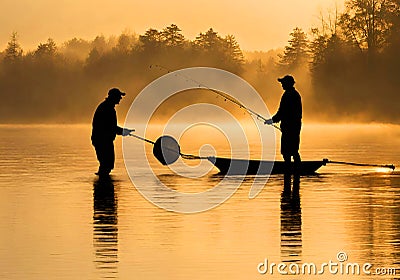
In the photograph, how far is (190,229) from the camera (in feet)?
56.7

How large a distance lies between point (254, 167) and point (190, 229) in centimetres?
1119

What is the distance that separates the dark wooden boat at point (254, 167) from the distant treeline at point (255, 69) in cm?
6307

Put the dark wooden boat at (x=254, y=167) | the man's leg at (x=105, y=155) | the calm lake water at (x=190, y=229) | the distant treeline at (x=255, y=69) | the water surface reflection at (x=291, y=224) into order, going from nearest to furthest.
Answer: the calm lake water at (x=190, y=229) → the water surface reflection at (x=291, y=224) → the man's leg at (x=105, y=155) → the dark wooden boat at (x=254, y=167) → the distant treeline at (x=255, y=69)

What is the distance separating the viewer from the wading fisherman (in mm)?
27125

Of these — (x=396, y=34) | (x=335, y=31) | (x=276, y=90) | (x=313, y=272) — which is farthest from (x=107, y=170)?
(x=276, y=90)

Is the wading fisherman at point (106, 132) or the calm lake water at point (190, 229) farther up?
the wading fisherman at point (106, 132)

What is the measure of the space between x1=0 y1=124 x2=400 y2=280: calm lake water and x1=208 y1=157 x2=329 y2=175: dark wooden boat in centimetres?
52

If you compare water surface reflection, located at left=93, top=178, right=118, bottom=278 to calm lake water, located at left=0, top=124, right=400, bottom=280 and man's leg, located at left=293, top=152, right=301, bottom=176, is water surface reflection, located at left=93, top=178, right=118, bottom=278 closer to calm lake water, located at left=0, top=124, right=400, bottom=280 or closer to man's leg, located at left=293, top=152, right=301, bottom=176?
calm lake water, located at left=0, top=124, right=400, bottom=280

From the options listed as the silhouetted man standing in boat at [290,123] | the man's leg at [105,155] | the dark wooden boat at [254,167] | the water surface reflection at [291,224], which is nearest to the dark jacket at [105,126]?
the man's leg at [105,155]

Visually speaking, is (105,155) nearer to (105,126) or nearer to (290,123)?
(105,126)

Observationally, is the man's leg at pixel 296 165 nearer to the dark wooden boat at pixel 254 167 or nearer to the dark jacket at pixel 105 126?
the dark wooden boat at pixel 254 167

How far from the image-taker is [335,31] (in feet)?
332

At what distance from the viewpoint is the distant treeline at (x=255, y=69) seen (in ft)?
312

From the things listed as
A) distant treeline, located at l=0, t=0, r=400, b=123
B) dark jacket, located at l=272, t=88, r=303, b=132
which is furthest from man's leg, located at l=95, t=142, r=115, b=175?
distant treeline, located at l=0, t=0, r=400, b=123
